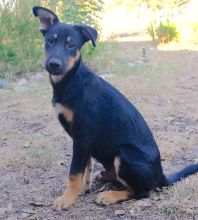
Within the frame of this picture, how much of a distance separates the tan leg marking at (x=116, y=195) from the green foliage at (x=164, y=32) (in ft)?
33.5

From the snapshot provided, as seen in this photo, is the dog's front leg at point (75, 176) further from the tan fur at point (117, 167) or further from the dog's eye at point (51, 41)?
the dog's eye at point (51, 41)

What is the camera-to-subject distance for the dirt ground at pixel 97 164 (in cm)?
430

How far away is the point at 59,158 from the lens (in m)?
5.66

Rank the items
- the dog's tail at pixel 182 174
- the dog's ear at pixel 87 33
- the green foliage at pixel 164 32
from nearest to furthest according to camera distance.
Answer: the dog's ear at pixel 87 33, the dog's tail at pixel 182 174, the green foliage at pixel 164 32

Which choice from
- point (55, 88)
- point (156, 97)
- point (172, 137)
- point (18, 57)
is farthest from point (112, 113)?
point (18, 57)

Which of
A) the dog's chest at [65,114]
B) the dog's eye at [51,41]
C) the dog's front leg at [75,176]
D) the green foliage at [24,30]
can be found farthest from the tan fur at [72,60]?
the green foliage at [24,30]

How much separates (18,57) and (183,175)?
250 inches

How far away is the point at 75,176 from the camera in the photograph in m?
4.32

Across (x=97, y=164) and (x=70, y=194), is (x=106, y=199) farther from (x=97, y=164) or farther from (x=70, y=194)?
(x=97, y=164)

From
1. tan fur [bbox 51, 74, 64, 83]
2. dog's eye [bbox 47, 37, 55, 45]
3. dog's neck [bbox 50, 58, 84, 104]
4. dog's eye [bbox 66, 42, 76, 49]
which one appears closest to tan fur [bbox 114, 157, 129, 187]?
dog's neck [bbox 50, 58, 84, 104]

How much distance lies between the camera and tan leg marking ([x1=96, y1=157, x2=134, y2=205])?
434 cm

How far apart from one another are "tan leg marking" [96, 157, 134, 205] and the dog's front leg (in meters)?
0.22

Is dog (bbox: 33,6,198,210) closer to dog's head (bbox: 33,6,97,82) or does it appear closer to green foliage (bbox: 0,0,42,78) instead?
dog's head (bbox: 33,6,97,82)

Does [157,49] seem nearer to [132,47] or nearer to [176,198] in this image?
[132,47]
